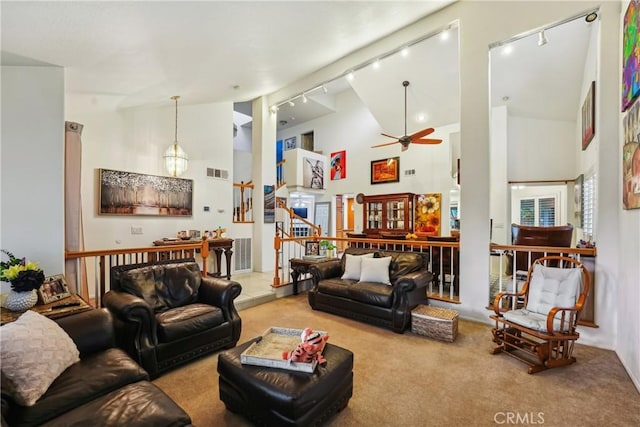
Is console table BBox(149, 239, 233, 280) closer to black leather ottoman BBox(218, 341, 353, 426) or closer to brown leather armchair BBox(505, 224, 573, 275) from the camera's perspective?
black leather ottoman BBox(218, 341, 353, 426)

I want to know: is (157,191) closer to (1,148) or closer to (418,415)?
(1,148)

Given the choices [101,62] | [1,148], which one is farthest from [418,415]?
[101,62]

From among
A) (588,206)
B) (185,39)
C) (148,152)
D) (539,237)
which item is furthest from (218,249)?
(588,206)

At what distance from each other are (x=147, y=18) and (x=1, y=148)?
5.91ft

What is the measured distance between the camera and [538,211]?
7.98m

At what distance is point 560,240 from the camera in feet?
14.1

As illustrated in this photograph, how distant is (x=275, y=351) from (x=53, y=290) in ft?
7.17

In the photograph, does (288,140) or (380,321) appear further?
(288,140)

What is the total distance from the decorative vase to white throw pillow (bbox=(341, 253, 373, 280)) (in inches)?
126

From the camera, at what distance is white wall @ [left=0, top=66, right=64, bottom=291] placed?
2.66m

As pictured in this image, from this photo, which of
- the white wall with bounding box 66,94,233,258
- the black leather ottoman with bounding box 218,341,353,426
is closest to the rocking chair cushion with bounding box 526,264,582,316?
the black leather ottoman with bounding box 218,341,353,426

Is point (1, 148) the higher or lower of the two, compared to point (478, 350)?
higher

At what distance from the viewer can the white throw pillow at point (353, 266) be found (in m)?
3.97

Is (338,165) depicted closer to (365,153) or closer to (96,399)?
(365,153)
